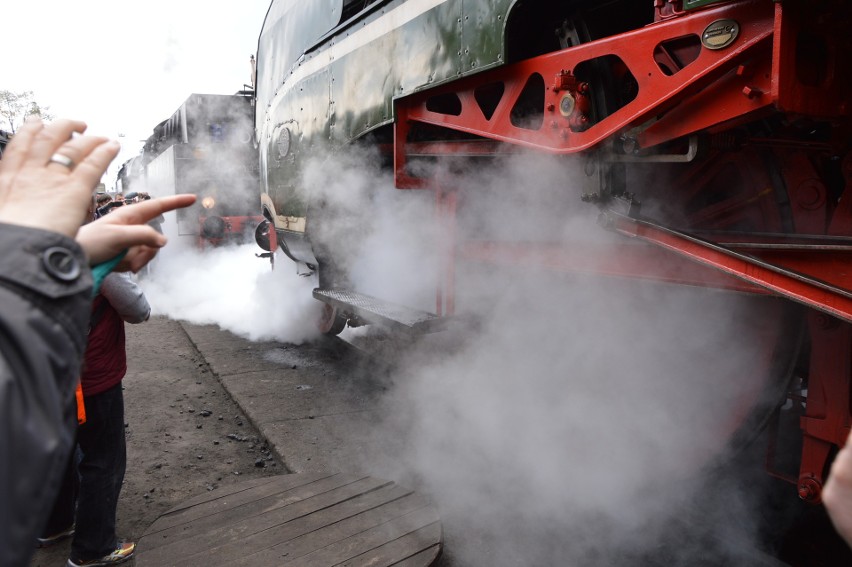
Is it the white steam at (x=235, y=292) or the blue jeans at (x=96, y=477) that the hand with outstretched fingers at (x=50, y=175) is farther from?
the white steam at (x=235, y=292)

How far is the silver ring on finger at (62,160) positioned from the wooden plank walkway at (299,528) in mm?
1519

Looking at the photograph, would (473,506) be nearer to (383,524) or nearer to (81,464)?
(383,524)

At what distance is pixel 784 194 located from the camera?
2.41 meters

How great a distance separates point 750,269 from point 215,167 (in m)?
11.7

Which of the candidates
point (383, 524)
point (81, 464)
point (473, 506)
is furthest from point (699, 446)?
point (81, 464)

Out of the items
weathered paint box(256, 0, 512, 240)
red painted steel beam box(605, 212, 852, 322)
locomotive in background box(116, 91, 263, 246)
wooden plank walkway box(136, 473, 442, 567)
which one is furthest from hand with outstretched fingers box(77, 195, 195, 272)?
locomotive in background box(116, 91, 263, 246)

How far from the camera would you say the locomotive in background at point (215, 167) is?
11516 millimetres

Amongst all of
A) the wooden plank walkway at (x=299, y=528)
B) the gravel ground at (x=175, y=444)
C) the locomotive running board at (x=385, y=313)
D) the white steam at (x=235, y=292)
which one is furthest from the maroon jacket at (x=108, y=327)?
the white steam at (x=235, y=292)

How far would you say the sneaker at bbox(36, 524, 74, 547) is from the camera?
8.79 ft

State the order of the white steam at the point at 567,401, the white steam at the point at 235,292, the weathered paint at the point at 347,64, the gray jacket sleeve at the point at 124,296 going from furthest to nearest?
the white steam at the point at 235,292 < the weathered paint at the point at 347,64 < the white steam at the point at 567,401 < the gray jacket sleeve at the point at 124,296

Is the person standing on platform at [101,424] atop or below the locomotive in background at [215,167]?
below

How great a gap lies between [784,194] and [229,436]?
3.44 m

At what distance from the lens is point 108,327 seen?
2434mm

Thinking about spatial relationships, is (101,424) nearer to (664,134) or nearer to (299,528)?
(299,528)
